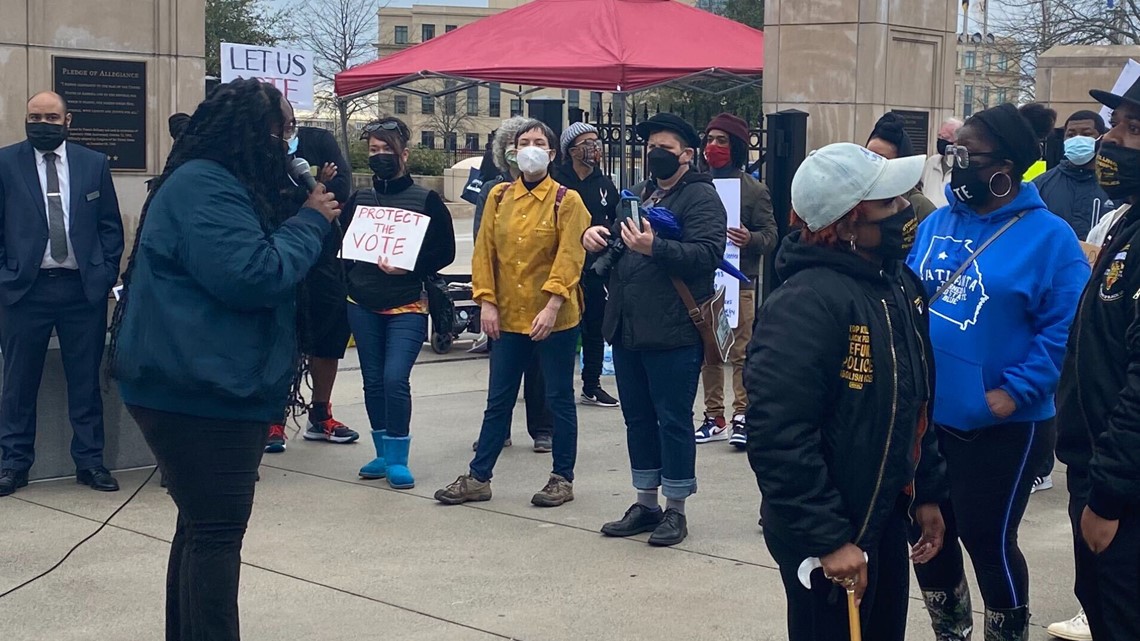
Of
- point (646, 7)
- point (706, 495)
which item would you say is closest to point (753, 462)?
point (706, 495)

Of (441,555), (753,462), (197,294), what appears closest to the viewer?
(753,462)

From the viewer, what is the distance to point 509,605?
17.8ft

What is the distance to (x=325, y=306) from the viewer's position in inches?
264

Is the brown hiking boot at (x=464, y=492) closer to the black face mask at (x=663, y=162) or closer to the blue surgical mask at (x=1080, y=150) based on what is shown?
the black face mask at (x=663, y=162)

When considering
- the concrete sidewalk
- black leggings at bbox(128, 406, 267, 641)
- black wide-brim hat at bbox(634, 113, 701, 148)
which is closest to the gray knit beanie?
the concrete sidewalk

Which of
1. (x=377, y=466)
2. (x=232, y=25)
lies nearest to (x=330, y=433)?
(x=377, y=466)

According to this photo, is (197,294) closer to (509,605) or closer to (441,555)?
(509,605)

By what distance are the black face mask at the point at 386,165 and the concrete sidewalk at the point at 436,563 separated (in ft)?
5.71

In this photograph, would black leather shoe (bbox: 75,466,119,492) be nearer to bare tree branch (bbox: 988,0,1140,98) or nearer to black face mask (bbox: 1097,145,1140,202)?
black face mask (bbox: 1097,145,1140,202)

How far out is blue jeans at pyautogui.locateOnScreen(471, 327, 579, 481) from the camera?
23.0ft

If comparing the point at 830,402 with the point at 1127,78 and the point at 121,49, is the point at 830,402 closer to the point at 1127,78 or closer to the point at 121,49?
the point at 1127,78

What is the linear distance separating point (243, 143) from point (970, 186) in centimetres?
231

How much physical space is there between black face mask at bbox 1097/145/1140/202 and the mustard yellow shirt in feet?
11.6

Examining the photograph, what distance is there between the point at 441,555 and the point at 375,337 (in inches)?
68.2
